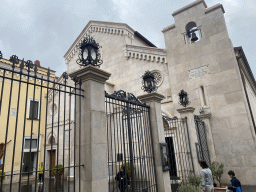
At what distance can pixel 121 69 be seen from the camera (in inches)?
607

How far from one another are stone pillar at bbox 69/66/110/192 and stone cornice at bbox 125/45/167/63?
967 centimetres

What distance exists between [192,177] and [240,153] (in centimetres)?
427

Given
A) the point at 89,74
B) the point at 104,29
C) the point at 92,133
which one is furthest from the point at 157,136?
the point at 104,29

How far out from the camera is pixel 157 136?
614cm

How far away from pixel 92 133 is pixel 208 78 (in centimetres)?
955

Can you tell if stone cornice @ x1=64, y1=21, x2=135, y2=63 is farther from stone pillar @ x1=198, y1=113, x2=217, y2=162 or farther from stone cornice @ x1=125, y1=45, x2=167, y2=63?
stone pillar @ x1=198, y1=113, x2=217, y2=162


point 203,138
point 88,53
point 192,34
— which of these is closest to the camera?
point 88,53

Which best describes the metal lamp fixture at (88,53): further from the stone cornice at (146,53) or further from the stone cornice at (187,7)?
the stone cornice at (187,7)

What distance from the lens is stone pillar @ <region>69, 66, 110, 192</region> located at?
3609 millimetres

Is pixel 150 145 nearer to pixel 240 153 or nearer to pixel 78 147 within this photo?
pixel 78 147

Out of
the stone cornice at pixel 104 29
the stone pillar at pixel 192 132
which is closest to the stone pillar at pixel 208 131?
the stone pillar at pixel 192 132

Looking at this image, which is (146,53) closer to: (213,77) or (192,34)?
(192,34)

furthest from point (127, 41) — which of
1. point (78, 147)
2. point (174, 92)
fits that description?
point (78, 147)

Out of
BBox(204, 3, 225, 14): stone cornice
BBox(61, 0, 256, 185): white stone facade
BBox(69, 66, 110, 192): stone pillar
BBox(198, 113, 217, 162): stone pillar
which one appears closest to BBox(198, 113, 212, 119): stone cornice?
BBox(198, 113, 217, 162): stone pillar
